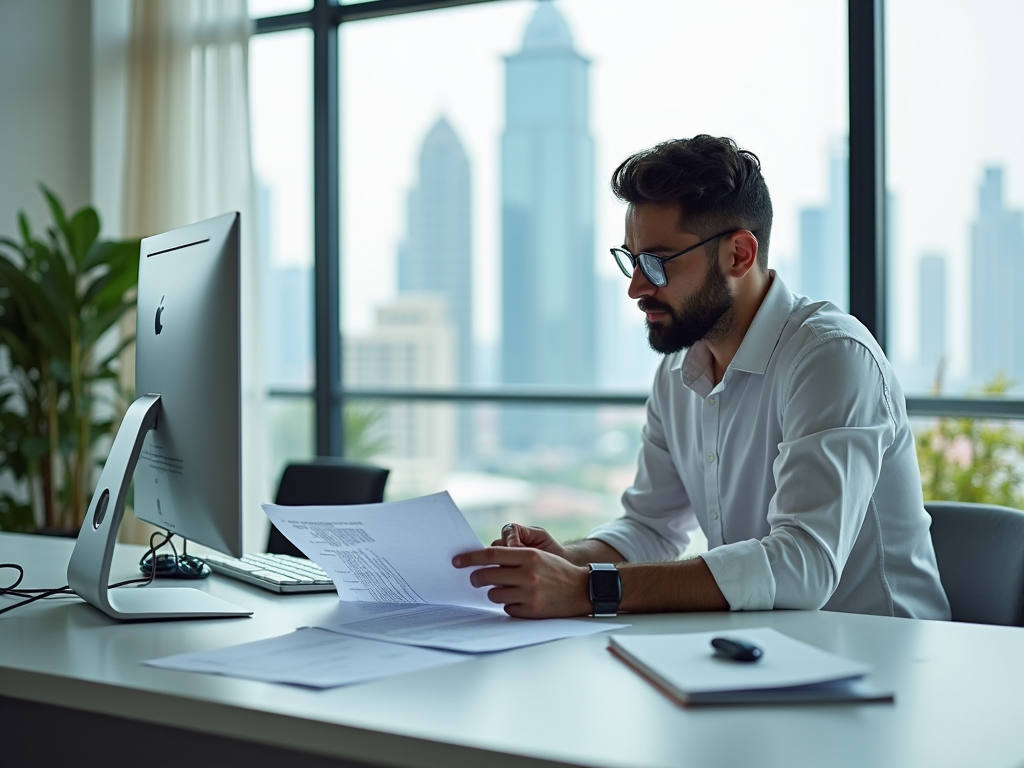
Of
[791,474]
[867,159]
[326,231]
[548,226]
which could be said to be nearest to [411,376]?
[326,231]

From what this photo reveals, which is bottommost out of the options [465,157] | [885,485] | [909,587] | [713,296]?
[909,587]

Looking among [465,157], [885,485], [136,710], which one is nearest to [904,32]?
[465,157]

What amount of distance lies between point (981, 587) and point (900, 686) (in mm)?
772

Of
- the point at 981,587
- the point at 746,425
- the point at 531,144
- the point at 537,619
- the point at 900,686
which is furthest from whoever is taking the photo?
the point at 531,144

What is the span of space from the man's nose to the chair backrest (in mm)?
628

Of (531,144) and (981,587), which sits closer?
(981,587)

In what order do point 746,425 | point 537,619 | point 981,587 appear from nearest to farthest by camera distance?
point 537,619 → point 981,587 → point 746,425

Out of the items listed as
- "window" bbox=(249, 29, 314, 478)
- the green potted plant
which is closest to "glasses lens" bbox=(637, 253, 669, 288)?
the green potted plant

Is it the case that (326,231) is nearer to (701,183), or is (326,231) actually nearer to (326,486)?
(326,486)

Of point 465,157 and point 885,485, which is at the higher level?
point 465,157

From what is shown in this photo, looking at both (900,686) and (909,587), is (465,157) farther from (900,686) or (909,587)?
(900,686)

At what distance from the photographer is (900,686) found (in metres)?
1.08

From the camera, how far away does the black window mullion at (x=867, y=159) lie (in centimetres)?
326

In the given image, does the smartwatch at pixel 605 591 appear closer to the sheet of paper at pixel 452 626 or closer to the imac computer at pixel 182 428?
the sheet of paper at pixel 452 626
